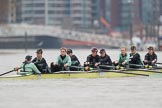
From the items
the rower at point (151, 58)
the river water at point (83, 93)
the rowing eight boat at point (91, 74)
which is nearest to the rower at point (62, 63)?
the rowing eight boat at point (91, 74)

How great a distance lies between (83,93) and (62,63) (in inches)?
254

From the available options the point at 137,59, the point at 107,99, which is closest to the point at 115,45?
the point at 137,59

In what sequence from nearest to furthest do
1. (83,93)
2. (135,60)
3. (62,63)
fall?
(83,93)
(62,63)
(135,60)

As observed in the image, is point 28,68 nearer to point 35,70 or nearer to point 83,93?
point 35,70

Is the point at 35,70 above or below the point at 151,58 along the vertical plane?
below

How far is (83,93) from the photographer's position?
78.9 ft

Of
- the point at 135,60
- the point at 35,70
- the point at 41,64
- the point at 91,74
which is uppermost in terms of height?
the point at 135,60

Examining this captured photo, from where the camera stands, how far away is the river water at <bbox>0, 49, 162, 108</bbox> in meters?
20.5

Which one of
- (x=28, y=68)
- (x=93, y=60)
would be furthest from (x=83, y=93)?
(x=93, y=60)

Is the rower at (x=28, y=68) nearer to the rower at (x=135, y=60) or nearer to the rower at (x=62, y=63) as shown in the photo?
the rower at (x=62, y=63)

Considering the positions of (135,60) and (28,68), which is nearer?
(28,68)

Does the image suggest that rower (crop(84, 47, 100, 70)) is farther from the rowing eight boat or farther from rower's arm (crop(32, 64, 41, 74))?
rower's arm (crop(32, 64, 41, 74))

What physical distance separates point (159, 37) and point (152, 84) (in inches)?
3300

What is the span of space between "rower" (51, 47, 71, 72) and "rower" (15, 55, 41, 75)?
97 centimetres
